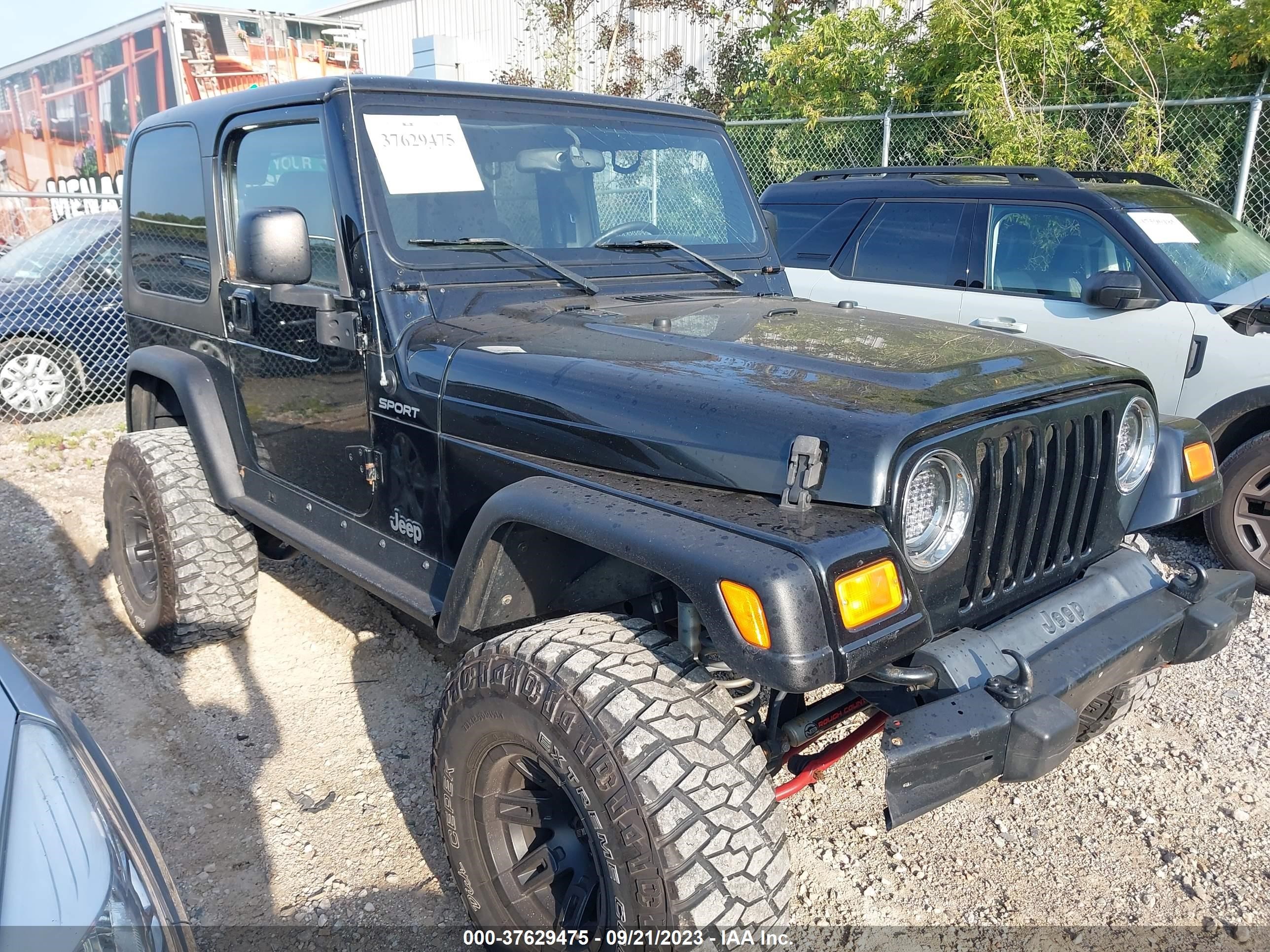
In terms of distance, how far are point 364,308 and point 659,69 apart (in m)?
13.7

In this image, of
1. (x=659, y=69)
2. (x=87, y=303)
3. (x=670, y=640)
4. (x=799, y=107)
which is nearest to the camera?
(x=670, y=640)

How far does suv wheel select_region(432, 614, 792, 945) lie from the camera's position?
1.78 metres

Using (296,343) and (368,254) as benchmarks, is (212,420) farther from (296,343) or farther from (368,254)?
(368,254)

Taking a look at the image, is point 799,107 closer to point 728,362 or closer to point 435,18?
point 728,362

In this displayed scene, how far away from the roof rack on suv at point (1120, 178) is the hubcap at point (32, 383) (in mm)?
7600

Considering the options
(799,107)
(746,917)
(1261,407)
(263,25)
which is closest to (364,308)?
(746,917)

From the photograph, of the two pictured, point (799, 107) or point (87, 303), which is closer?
point (87, 303)

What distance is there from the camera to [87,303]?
774 centimetres

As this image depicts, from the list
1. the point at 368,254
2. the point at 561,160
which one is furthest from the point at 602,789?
the point at 561,160

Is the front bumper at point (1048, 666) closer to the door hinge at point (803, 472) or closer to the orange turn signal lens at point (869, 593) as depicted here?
the orange turn signal lens at point (869, 593)

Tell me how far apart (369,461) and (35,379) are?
248 inches

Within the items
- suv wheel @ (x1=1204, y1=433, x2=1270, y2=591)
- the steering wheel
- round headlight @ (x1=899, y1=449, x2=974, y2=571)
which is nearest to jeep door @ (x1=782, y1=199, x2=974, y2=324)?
suv wheel @ (x1=1204, y1=433, x2=1270, y2=591)

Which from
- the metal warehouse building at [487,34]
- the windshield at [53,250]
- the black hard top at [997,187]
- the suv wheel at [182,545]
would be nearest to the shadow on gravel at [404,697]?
the suv wheel at [182,545]

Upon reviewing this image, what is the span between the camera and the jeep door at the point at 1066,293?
470cm
